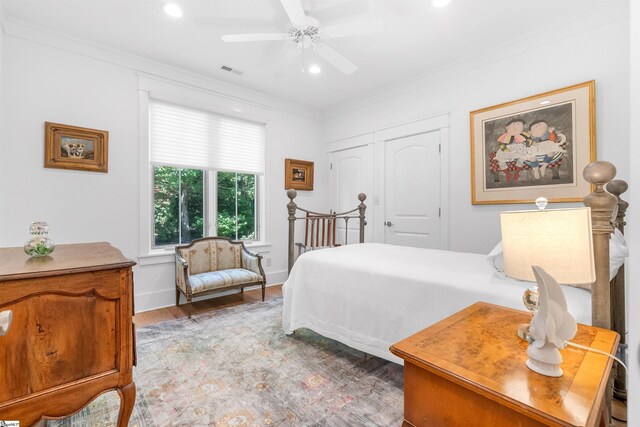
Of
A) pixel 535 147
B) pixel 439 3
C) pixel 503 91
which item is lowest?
pixel 535 147

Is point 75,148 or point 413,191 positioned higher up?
point 75,148

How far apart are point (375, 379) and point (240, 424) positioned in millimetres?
867

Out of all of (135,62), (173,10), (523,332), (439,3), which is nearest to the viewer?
(523,332)

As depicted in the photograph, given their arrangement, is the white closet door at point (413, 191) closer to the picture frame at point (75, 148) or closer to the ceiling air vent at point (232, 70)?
the ceiling air vent at point (232, 70)

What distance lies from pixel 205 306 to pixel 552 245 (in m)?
3.41

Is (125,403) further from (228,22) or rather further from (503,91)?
(503,91)

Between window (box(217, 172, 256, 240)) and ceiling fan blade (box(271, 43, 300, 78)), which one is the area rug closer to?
window (box(217, 172, 256, 240))

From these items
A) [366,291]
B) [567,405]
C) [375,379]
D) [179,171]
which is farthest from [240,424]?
[179,171]

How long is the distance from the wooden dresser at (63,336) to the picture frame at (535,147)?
3233 mm

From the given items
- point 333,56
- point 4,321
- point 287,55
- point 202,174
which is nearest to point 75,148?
point 202,174

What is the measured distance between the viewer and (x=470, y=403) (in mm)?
804

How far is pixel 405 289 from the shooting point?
72.5 inches

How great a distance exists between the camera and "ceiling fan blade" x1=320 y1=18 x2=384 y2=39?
2.01 meters

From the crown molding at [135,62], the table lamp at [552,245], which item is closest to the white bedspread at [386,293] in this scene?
the table lamp at [552,245]
